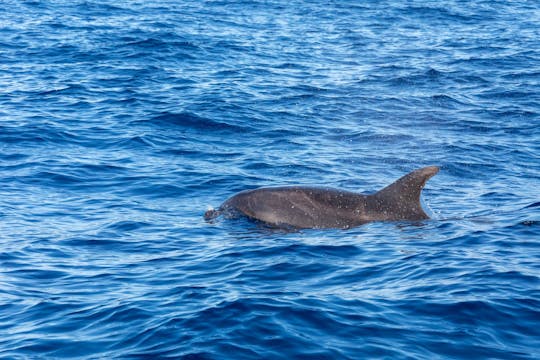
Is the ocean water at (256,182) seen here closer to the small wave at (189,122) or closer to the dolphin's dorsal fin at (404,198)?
the small wave at (189,122)

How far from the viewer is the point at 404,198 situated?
629 inches

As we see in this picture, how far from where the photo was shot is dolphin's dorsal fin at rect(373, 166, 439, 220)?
15.8 meters

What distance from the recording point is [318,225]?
16.1 metres

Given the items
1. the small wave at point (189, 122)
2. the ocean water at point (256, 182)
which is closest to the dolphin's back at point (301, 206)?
the ocean water at point (256, 182)

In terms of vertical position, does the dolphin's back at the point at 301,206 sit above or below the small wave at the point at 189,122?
above

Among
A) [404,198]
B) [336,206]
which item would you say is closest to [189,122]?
[336,206]

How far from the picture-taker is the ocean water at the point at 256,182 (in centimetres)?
1129

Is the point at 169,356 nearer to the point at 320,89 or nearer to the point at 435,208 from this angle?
the point at 435,208

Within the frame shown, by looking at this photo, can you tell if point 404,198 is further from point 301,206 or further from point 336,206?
point 301,206

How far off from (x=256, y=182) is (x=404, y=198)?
456 centimetres

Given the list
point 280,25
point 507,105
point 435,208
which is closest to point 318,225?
point 435,208

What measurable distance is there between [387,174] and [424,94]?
10084mm

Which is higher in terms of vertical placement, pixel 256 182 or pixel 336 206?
pixel 336 206

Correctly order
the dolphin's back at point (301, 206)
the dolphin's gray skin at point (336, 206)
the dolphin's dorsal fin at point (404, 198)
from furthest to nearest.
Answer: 1. the dolphin's back at point (301, 206)
2. the dolphin's gray skin at point (336, 206)
3. the dolphin's dorsal fin at point (404, 198)
